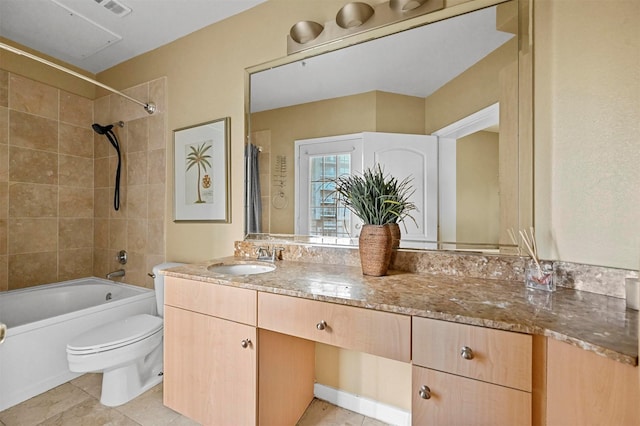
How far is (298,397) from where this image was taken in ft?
4.64

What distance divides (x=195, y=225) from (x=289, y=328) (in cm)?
129

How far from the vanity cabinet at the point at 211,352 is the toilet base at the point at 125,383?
439mm

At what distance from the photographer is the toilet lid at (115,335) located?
1.42m

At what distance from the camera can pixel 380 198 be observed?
48.2 inches

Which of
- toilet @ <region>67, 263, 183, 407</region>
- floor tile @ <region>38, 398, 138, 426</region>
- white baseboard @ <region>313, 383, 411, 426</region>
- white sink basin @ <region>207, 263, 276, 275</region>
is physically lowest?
floor tile @ <region>38, 398, 138, 426</region>

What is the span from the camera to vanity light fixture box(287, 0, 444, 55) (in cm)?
129

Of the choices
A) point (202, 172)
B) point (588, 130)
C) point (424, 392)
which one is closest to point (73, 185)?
point (202, 172)

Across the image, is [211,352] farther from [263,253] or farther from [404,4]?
[404,4]

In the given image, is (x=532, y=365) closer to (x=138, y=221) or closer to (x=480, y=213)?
(x=480, y=213)

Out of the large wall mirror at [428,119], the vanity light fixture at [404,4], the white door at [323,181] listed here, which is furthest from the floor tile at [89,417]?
the vanity light fixture at [404,4]

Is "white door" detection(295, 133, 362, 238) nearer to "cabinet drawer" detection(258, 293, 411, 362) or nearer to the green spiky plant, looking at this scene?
the green spiky plant

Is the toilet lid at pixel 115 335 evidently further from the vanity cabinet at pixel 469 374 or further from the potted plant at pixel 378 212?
the vanity cabinet at pixel 469 374

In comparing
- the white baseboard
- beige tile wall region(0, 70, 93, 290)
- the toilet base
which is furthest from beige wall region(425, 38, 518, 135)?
beige tile wall region(0, 70, 93, 290)

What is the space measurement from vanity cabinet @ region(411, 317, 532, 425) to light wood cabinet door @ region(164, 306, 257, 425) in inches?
25.9
